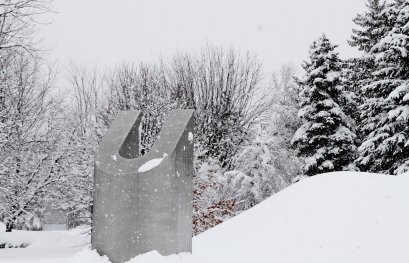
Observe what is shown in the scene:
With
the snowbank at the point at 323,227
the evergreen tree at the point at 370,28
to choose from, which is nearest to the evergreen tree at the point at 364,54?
the evergreen tree at the point at 370,28

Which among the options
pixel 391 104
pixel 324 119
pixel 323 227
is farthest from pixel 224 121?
pixel 323 227

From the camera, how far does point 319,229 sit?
8859mm

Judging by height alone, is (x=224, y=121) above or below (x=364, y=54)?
below

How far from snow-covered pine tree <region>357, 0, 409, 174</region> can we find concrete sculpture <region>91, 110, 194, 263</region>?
11314mm

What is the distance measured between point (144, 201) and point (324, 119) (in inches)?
605

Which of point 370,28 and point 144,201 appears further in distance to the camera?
point 370,28

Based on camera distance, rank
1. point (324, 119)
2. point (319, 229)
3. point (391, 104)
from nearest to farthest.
Answer: point (319, 229) → point (391, 104) → point (324, 119)

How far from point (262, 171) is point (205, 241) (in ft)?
40.6

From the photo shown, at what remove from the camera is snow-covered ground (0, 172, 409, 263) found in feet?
24.7

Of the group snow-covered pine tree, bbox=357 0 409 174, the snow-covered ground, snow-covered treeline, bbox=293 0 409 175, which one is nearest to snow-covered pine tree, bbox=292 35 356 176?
snow-covered treeline, bbox=293 0 409 175

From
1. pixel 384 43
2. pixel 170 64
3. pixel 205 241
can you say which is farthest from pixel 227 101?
pixel 205 241

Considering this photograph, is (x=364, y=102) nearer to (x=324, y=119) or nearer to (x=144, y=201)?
(x=324, y=119)

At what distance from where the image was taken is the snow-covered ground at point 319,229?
7516 mm

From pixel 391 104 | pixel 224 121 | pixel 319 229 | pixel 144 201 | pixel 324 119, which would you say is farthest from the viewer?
pixel 224 121
